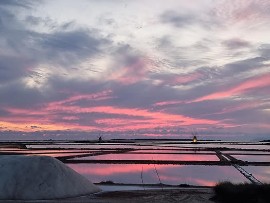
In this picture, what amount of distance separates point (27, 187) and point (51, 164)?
195cm

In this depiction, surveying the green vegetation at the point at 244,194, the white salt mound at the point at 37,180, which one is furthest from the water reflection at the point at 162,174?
the green vegetation at the point at 244,194

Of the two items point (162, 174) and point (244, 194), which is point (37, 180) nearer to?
point (244, 194)

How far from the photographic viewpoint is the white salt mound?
1988 cm

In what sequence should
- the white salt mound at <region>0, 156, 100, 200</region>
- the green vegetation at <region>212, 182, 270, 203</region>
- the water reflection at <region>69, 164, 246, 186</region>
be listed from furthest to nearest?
the water reflection at <region>69, 164, 246, 186</region>, the white salt mound at <region>0, 156, 100, 200</region>, the green vegetation at <region>212, 182, 270, 203</region>

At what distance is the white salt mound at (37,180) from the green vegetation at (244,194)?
6948 mm

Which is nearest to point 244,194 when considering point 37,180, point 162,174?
point 37,180

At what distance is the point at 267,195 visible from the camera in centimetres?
1830

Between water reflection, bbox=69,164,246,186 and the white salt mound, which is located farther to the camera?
water reflection, bbox=69,164,246,186

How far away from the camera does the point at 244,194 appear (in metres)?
18.5

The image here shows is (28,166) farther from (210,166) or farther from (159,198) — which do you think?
(210,166)

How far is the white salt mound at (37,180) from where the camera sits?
65.2ft

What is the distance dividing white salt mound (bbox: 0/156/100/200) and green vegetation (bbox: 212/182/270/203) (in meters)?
6.95

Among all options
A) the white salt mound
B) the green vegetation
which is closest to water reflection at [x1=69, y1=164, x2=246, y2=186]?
the white salt mound

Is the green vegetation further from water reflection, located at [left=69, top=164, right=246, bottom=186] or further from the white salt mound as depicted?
water reflection, located at [left=69, top=164, right=246, bottom=186]
